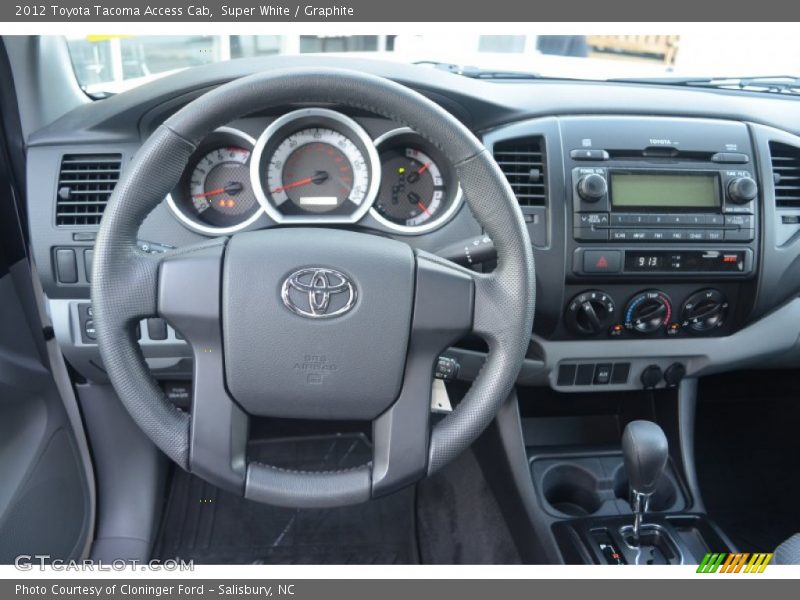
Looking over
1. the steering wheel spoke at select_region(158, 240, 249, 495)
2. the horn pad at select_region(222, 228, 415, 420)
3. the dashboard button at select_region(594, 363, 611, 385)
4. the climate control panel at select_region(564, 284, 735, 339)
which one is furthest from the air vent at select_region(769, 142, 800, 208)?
the steering wheel spoke at select_region(158, 240, 249, 495)

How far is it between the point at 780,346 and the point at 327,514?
1.38 meters

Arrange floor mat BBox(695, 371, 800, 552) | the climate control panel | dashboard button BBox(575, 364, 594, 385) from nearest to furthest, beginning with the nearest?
the climate control panel < dashboard button BBox(575, 364, 594, 385) < floor mat BBox(695, 371, 800, 552)

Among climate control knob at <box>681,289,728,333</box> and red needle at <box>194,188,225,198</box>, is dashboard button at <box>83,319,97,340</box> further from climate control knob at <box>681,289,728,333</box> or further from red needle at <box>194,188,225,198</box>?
climate control knob at <box>681,289,728,333</box>

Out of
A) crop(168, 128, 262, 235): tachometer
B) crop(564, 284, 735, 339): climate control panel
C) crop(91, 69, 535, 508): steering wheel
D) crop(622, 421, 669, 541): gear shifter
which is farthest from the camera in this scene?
crop(564, 284, 735, 339): climate control panel

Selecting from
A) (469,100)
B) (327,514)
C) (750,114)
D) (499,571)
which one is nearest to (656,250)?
(750,114)

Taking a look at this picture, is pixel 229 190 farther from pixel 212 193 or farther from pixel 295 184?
pixel 295 184

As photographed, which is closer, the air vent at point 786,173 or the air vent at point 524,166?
the air vent at point 524,166

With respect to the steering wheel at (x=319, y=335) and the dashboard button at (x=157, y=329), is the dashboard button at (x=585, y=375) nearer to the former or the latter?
the steering wheel at (x=319, y=335)

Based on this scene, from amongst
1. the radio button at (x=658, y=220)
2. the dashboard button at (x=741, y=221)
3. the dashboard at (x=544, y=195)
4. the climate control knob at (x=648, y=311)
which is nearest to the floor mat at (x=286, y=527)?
the dashboard at (x=544, y=195)

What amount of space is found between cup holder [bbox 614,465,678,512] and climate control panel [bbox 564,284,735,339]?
413 millimetres

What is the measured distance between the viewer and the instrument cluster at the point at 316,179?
159 centimetres

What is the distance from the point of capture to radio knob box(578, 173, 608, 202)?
1631mm

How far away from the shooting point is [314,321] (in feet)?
3.94

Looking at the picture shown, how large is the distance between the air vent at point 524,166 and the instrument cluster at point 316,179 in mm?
135
